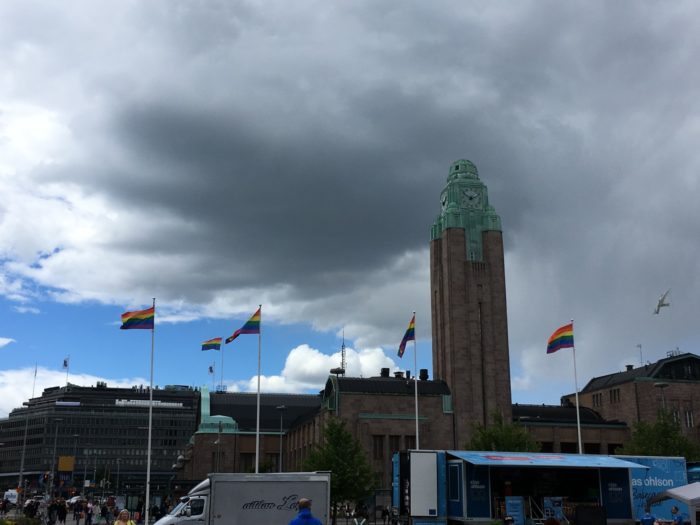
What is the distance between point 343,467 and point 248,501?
2956 centimetres

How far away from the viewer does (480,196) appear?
9194cm

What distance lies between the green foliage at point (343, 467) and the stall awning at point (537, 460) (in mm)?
26412

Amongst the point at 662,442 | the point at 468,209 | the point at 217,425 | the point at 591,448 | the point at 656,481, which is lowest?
the point at 656,481

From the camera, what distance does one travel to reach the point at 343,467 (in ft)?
190

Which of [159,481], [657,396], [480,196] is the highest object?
[480,196]

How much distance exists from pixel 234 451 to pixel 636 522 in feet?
261

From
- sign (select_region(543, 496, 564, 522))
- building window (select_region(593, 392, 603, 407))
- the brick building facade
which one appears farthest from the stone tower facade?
sign (select_region(543, 496, 564, 522))

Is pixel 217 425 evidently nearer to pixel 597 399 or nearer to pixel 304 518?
pixel 597 399

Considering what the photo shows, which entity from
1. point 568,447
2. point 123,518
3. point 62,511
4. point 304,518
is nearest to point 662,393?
point 568,447

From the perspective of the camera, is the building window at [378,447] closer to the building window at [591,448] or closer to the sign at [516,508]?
the building window at [591,448]

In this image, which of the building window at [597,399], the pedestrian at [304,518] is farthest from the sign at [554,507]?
the building window at [597,399]

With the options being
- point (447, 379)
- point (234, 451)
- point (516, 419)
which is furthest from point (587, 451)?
point (234, 451)

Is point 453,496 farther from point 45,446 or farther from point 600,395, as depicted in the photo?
point 45,446

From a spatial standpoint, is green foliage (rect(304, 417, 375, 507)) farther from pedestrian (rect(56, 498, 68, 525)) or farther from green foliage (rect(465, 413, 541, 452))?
pedestrian (rect(56, 498, 68, 525))
